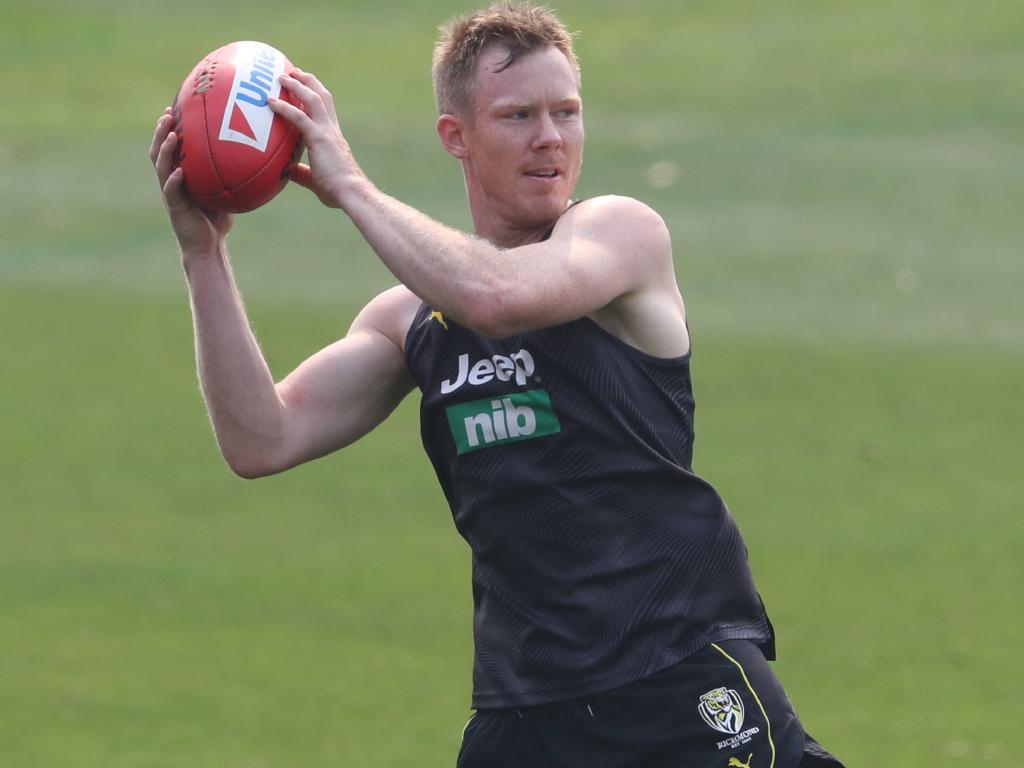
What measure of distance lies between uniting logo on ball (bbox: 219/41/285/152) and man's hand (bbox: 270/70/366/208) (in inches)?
1.4

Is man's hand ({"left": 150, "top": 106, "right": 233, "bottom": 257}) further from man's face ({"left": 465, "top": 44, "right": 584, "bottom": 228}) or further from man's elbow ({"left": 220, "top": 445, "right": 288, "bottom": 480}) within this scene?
man's face ({"left": 465, "top": 44, "right": 584, "bottom": 228})

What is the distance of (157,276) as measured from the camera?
1872cm

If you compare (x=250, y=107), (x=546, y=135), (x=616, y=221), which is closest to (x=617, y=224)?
(x=616, y=221)

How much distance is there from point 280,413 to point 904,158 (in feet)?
57.7

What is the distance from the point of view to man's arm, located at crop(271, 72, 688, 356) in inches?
183

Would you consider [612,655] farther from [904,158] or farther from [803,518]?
[904,158]

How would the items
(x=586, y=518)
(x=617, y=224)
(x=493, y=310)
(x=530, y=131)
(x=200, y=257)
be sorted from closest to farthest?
(x=493, y=310) < (x=586, y=518) < (x=617, y=224) < (x=530, y=131) < (x=200, y=257)

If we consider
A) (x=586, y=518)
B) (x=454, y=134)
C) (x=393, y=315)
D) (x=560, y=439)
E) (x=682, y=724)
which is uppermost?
(x=454, y=134)

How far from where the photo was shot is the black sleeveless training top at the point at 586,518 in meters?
4.85

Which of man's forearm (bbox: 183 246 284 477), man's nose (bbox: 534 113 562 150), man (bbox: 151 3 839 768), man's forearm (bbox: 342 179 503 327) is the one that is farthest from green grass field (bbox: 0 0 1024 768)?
man's forearm (bbox: 342 179 503 327)

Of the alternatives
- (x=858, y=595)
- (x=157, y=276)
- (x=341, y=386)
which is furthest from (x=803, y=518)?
(x=157, y=276)

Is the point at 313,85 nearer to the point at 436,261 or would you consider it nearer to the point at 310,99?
the point at 310,99

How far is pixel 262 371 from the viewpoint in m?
5.34

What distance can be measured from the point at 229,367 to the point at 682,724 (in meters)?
1.56
